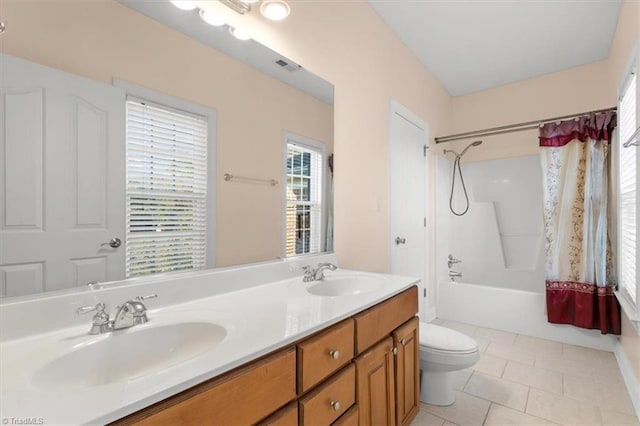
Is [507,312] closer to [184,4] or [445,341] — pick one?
[445,341]

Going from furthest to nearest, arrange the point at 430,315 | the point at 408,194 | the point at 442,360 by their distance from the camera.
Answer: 1. the point at 430,315
2. the point at 408,194
3. the point at 442,360

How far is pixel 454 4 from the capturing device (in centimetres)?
225

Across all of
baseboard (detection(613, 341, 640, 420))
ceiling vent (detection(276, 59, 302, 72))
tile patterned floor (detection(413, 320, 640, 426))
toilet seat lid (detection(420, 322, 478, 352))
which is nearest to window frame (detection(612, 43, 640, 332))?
baseboard (detection(613, 341, 640, 420))

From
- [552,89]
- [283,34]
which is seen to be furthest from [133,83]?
[552,89]

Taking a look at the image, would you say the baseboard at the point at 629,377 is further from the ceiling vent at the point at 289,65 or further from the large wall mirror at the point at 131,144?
the ceiling vent at the point at 289,65

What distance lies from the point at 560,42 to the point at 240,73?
2.89 meters

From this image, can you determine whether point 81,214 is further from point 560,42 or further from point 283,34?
point 560,42

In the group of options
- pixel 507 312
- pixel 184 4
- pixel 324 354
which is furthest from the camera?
pixel 507 312

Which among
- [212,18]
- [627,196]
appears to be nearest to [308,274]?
[212,18]

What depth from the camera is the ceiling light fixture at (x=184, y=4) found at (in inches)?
46.1

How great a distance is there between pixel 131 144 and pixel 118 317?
55 cm

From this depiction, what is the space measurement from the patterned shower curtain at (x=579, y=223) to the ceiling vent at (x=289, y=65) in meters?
2.42

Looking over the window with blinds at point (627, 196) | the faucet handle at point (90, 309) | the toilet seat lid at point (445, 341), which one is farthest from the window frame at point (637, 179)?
the faucet handle at point (90, 309)

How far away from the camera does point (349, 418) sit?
108cm
